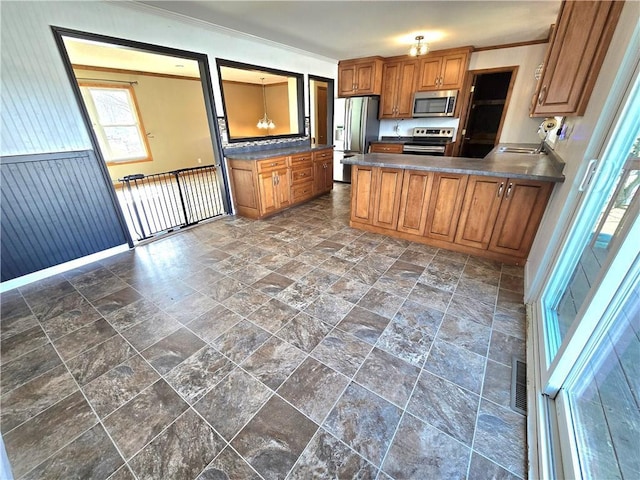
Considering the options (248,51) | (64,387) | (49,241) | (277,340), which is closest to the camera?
(64,387)

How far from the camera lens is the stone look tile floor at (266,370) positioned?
1.18 metres

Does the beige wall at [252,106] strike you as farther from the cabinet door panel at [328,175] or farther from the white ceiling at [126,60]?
the cabinet door panel at [328,175]

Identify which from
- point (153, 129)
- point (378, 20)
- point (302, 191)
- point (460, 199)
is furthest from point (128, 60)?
point (460, 199)

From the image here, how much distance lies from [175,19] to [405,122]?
14.1 ft

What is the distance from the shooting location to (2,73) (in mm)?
2094

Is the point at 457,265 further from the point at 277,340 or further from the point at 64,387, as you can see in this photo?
the point at 64,387

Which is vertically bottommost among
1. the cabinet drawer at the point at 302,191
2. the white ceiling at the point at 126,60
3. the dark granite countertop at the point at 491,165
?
the cabinet drawer at the point at 302,191

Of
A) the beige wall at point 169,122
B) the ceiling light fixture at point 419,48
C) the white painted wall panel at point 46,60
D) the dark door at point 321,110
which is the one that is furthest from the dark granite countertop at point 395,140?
the beige wall at point 169,122

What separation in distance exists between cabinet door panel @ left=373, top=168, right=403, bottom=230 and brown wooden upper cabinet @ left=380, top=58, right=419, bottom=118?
287cm

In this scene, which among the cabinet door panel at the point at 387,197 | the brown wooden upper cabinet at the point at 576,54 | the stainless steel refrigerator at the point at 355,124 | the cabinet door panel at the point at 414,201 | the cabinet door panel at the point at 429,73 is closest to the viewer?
the brown wooden upper cabinet at the point at 576,54

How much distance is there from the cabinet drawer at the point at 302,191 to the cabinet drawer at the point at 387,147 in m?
1.82

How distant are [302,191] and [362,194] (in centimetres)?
154

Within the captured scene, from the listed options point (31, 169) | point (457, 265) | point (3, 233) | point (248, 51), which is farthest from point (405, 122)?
point (3, 233)

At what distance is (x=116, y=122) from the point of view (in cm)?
597
